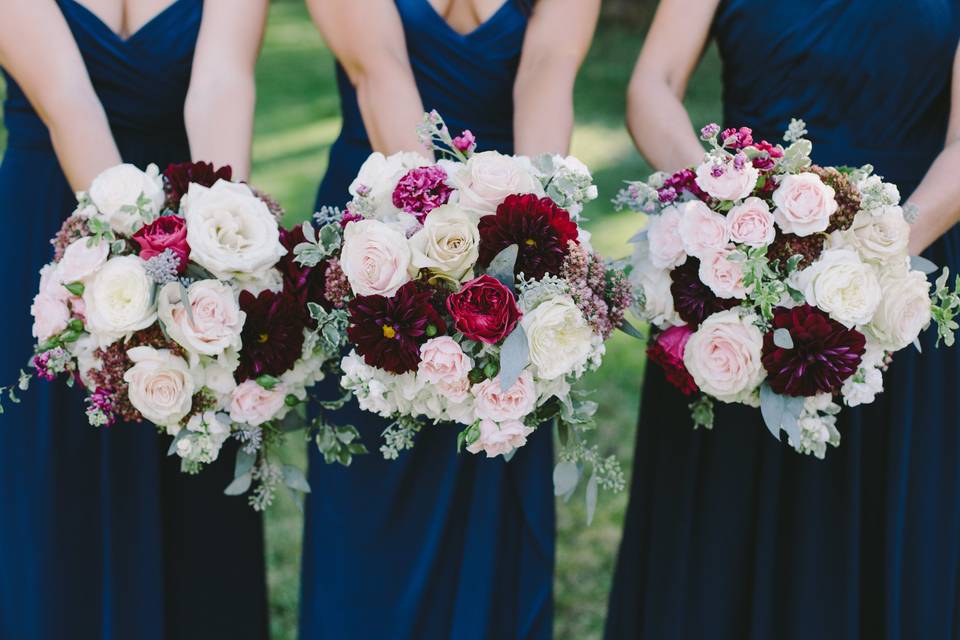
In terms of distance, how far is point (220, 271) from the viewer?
7.79 ft

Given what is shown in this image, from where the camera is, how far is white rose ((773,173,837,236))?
238 cm

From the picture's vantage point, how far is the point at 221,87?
113 inches

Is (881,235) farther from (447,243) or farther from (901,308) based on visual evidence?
(447,243)

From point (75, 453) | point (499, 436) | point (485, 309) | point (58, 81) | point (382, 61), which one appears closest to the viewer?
point (485, 309)

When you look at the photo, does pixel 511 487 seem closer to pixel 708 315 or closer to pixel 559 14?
pixel 708 315

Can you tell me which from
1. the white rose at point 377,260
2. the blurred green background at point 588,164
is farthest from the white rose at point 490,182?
the blurred green background at point 588,164

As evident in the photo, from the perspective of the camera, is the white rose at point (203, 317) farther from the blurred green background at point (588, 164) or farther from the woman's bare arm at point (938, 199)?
the blurred green background at point (588, 164)

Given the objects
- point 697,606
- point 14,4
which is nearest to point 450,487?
point 697,606

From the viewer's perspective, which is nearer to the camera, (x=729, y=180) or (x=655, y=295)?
(x=729, y=180)

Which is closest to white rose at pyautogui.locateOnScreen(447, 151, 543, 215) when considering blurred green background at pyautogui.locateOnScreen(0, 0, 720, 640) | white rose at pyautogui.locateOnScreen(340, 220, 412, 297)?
white rose at pyautogui.locateOnScreen(340, 220, 412, 297)

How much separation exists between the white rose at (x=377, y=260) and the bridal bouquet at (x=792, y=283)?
2.22 feet

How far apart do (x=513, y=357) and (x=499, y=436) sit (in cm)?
20

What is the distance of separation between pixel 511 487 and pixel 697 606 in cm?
67

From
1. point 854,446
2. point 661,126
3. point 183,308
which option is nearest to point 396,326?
point 183,308
